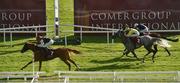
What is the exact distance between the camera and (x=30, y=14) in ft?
81.2

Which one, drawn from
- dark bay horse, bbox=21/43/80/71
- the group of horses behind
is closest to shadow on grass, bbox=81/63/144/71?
the group of horses behind

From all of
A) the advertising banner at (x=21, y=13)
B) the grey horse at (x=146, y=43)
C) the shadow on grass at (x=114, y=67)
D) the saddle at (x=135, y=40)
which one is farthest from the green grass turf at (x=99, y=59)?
the advertising banner at (x=21, y=13)

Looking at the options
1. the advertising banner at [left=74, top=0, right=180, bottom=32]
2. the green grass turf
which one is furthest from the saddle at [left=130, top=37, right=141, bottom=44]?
the advertising banner at [left=74, top=0, right=180, bottom=32]

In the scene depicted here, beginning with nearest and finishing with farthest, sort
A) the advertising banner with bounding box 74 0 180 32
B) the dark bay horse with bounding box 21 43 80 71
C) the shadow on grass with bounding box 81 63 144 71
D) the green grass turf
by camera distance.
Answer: the dark bay horse with bounding box 21 43 80 71 → the shadow on grass with bounding box 81 63 144 71 → the green grass turf → the advertising banner with bounding box 74 0 180 32

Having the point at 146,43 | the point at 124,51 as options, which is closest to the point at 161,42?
the point at 146,43

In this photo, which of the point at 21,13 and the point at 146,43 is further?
the point at 21,13

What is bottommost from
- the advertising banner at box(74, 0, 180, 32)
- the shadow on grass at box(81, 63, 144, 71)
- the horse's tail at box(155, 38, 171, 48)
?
the shadow on grass at box(81, 63, 144, 71)

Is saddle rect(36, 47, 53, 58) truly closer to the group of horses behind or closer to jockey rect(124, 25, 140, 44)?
the group of horses behind

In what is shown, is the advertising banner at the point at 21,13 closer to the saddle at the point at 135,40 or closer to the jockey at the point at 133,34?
the jockey at the point at 133,34

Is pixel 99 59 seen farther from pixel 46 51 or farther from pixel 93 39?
pixel 93 39

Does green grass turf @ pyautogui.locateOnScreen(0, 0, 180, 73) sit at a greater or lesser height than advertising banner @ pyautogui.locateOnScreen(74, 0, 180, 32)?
lesser

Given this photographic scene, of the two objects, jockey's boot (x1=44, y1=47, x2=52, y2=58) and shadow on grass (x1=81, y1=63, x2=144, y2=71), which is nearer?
jockey's boot (x1=44, y1=47, x2=52, y2=58)

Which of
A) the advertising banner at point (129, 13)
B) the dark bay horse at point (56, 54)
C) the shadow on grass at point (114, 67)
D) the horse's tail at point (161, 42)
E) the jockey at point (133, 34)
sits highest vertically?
the advertising banner at point (129, 13)

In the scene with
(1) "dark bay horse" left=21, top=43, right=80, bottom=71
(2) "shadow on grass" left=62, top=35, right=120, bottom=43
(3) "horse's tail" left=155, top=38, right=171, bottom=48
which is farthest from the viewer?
(2) "shadow on grass" left=62, top=35, right=120, bottom=43
